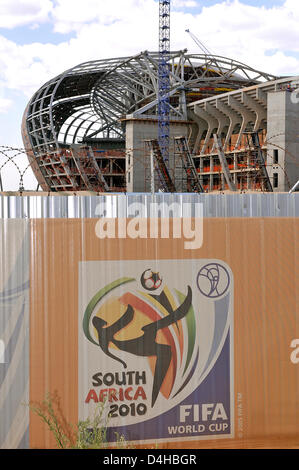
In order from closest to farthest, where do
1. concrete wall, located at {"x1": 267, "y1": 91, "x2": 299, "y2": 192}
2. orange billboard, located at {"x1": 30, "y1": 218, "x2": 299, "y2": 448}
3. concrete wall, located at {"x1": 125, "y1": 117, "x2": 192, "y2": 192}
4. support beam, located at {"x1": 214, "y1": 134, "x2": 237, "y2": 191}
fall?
orange billboard, located at {"x1": 30, "y1": 218, "x2": 299, "y2": 448} < concrete wall, located at {"x1": 267, "y1": 91, "x2": 299, "y2": 192} < support beam, located at {"x1": 214, "y1": 134, "x2": 237, "y2": 191} < concrete wall, located at {"x1": 125, "y1": 117, "x2": 192, "y2": 192}

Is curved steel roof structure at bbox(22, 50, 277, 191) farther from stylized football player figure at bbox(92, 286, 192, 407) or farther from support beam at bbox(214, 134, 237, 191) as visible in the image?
stylized football player figure at bbox(92, 286, 192, 407)

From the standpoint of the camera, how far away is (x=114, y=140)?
325 feet

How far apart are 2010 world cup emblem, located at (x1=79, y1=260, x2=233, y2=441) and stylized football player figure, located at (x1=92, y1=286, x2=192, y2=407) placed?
0.02 m

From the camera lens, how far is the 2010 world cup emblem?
13.4 meters

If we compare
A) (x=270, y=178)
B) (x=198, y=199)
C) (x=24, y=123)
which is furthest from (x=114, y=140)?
(x=198, y=199)

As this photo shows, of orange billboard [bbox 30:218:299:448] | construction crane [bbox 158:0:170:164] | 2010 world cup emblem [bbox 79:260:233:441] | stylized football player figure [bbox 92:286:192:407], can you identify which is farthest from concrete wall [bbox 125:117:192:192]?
stylized football player figure [bbox 92:286:192:407]

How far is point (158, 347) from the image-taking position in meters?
13.6

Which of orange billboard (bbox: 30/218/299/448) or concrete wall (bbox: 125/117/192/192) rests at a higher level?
concrete wall (bbox: 125/117/192/192)

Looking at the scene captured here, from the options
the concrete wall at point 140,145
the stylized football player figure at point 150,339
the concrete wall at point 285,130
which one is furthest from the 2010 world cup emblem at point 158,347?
the concrete wall at point 140,145

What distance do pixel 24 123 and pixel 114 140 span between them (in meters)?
19.2

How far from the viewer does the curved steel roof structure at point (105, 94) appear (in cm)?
7238

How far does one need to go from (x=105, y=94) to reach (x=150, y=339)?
80.0 metres

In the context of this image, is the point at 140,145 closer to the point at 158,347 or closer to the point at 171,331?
the point at 171,331

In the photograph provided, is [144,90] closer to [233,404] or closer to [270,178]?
[270,178]
